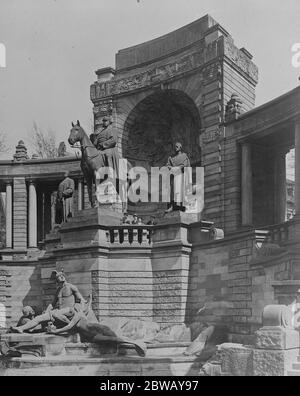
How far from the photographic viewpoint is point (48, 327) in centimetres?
1812

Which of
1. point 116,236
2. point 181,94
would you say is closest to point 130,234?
point 116,236

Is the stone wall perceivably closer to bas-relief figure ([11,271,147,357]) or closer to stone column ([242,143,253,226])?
bas-relief figure ([11,271,147,357])

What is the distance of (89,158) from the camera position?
2153 cm

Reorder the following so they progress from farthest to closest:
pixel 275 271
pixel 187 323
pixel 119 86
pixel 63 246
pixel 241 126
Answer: pixel 119 86, pixel 241 126, pixel 63 246, pixel 187 323, pixel 275 271

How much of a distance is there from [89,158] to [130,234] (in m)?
3.24

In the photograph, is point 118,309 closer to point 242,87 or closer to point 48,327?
point 48,327

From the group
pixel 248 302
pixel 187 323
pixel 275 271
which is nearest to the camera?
pixel 275 271

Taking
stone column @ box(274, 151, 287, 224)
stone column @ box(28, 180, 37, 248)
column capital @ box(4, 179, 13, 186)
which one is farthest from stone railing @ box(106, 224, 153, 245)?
column capital @ box(4, 179, 13, 186)

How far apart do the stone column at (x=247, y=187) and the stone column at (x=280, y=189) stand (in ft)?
6.28

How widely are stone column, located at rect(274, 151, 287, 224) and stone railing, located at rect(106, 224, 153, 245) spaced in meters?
7.57

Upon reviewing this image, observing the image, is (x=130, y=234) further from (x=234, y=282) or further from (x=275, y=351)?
(x=275, y=351)
